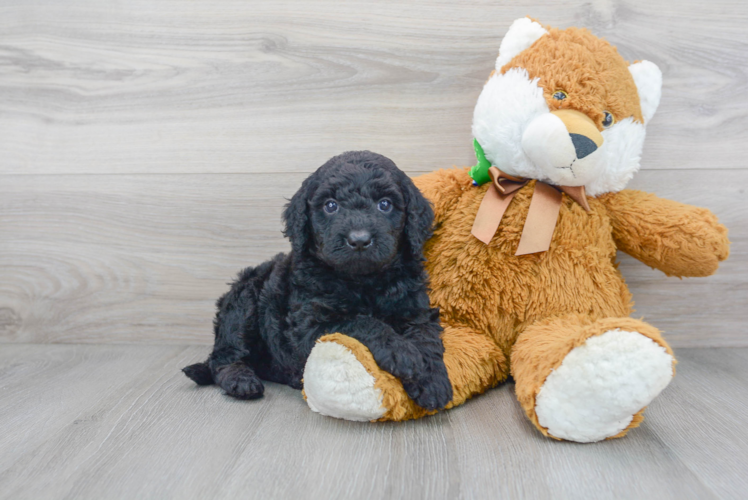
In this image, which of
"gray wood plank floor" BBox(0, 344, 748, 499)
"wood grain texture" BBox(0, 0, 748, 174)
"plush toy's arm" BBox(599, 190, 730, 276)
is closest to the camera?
"gray wood plank floor" BBox(0, 344, 748, 499)

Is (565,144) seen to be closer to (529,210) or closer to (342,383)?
(529,210)

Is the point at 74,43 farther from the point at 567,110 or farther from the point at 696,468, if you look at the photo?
the point at 696,468

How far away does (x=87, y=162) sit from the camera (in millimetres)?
1707

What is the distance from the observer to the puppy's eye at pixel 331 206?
3.79 feet

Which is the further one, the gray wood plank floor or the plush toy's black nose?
the plush toy's black nose

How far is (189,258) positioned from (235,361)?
1.55ft

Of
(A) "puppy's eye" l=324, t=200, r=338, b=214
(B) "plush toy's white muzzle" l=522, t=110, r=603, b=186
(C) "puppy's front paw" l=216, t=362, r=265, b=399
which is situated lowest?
(C) "puppy's front paw" l=216, t=362, r=265, b=399

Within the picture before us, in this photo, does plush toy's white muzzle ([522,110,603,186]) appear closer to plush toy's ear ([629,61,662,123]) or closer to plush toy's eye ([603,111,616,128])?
plush toy's eye ([603,111,616,128])

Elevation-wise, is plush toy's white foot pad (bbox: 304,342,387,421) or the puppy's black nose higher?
the puppy's black nose

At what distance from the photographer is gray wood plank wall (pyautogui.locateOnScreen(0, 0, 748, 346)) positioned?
5.19ft

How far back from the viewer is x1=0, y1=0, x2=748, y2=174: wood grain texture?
157 cm

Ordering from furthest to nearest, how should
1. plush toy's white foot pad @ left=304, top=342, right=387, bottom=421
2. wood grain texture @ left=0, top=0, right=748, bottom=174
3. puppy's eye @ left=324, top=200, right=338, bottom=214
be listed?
wood grain texture @ left=0, top=0, right=748, bottom=174, puppy's eye @ left=324, top=200, right=338, bottom=214, plush toy's white foot pad @ left=304, top=342, right=387, bottom=421

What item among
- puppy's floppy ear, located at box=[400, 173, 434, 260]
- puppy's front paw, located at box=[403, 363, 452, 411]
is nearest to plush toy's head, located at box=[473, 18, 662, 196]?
puppy's floppy ear, located at box=[400, 173, 434, 260]

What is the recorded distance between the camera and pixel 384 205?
116cm
